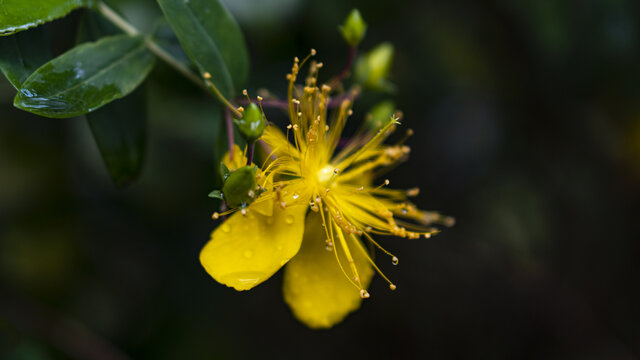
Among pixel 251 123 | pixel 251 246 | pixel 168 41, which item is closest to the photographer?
pixel 251 123

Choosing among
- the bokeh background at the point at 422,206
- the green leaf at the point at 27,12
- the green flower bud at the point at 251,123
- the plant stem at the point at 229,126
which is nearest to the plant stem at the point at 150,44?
the plant stem at the point at 229,126

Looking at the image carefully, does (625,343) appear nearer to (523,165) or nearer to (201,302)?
(523,165)

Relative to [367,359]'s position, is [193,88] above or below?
above

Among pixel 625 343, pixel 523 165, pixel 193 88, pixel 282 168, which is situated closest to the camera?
pixel 282 168

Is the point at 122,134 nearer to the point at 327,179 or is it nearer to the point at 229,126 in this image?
the point at 229,126

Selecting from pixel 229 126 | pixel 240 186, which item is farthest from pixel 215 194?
pixel 229 126

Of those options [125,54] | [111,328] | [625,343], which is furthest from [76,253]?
[625,343]

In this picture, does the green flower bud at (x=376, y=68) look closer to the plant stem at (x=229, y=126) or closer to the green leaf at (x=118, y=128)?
the plant stem at (x=229, y=126)
